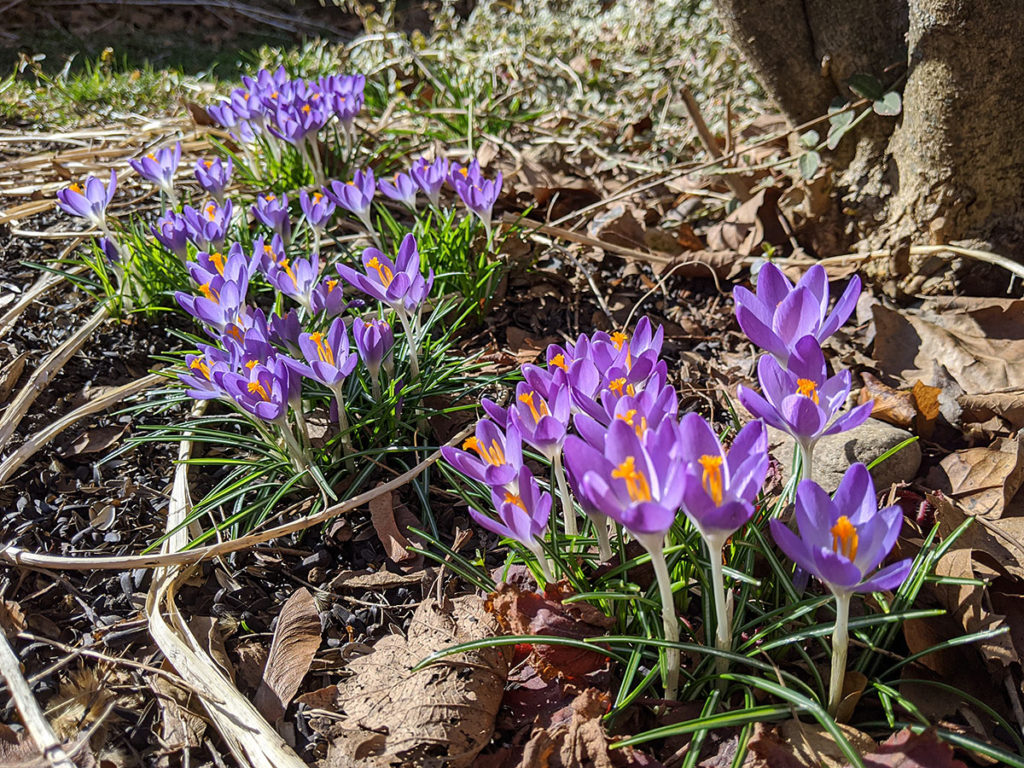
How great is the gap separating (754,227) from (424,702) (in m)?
2.21

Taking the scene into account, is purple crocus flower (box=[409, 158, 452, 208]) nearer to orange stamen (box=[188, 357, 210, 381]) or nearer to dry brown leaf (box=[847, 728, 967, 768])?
orange stamen (box=[188, 357, 210, 381])

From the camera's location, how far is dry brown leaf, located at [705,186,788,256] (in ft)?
9.54

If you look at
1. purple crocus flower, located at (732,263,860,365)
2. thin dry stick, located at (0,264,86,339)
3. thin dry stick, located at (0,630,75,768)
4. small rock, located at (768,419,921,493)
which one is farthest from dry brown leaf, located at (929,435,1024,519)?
thin dry stick, located at (0,264,86,339)

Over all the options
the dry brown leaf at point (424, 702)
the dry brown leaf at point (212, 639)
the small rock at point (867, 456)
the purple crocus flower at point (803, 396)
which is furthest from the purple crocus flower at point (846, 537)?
the dry brown leaf at point (212, 639)

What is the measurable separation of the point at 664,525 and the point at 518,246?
1963 millimetres

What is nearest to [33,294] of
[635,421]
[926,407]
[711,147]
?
[635,421]

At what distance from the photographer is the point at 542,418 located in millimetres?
1290

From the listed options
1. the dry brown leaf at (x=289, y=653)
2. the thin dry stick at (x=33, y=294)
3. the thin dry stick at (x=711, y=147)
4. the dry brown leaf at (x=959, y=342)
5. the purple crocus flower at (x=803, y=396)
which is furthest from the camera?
the thin dry stick at (x=711, y=147)

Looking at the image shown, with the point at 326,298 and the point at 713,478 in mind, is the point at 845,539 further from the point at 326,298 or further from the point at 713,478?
the point at 326,298

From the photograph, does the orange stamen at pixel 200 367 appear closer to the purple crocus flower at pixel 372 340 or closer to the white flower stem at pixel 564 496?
the purple crocus flower at pixel 372 340

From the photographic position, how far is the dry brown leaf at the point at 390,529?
1.88 m

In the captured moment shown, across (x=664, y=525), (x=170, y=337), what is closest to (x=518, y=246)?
(x=170, y=337)

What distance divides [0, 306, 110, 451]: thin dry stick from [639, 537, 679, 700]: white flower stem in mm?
1769

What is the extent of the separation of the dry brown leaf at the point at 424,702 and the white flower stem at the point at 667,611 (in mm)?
306
